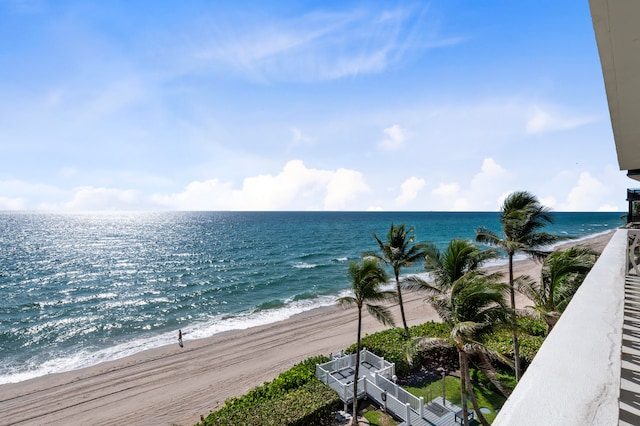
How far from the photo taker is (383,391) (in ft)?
48.1

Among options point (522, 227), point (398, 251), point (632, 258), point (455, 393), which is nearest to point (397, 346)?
point (455, 393)

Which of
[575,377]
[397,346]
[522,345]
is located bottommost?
[397,346]

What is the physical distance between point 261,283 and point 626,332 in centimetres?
4365

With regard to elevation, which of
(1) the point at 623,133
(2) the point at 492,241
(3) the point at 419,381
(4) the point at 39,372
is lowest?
(4) the point at 39,372

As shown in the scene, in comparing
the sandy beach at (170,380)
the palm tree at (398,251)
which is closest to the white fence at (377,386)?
the palm tree at (398,251)

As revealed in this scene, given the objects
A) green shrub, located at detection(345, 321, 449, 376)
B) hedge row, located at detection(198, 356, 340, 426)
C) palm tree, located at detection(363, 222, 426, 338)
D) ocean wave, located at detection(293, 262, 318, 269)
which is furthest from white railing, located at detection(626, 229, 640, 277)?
ocean wave, located at detection(293, 262, 318, 269)

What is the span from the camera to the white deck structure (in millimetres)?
13367

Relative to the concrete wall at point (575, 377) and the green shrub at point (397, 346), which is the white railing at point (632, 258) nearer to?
the concrete wall at point (575, 377)

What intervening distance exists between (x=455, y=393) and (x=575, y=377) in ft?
54.4

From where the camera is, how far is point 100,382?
20.8m

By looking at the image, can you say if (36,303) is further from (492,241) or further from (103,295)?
(492,241)

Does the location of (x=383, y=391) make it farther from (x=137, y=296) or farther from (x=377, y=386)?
(x=137, y=296)

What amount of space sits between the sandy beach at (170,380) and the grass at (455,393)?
28.5 feet

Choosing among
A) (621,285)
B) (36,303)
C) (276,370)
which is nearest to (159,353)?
(276,370)
